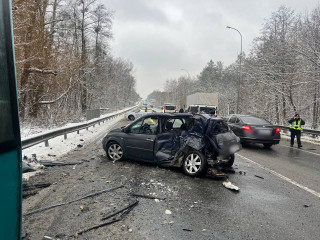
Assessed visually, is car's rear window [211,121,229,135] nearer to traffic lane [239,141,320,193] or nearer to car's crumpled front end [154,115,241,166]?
car's crumpled front end [154,115,241,166]

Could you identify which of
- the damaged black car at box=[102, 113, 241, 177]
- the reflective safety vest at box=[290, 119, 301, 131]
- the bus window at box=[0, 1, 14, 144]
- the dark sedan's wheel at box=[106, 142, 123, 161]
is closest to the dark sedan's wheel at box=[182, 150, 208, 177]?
the damaged black car at box=[102, 113, 241, 177]

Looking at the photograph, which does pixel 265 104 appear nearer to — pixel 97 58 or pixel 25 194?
pixel 97 58

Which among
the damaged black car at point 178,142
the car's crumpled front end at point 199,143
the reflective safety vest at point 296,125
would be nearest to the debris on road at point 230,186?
the damaged black car at point 178,142

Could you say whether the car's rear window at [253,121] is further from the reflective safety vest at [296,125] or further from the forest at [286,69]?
the forest at [286,69]

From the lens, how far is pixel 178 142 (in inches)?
225

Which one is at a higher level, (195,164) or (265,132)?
(265,132)

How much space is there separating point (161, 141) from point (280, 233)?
3513 millimetres

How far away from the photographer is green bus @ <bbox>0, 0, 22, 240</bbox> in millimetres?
1490

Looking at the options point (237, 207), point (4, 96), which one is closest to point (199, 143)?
point (237, 207)

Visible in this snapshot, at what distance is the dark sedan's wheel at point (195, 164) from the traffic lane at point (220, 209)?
6.6 inches

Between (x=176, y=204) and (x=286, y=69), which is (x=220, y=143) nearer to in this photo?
(x=176, y=204)

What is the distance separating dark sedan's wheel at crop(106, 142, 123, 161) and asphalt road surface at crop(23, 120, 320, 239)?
0.32 meters

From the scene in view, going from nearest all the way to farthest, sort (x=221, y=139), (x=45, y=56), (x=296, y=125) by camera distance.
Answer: (x=221, y=139), (x=296, y=125), (x=45, y=56)

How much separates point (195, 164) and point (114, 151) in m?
2.74
